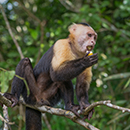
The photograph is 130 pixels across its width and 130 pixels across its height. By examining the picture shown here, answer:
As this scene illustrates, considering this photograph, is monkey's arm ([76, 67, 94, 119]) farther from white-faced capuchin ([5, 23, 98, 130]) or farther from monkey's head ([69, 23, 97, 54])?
monkey's head ([69, 23, 97, 54])

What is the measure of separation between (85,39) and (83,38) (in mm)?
55

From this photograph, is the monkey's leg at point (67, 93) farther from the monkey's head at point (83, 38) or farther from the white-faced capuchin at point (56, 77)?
the monkey's head at point (83, 38)

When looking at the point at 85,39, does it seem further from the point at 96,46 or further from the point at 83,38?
the point at 96,46

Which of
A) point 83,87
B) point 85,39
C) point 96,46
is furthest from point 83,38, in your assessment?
point 96,46

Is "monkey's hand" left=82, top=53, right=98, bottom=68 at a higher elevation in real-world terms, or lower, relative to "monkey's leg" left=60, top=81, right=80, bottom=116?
higher

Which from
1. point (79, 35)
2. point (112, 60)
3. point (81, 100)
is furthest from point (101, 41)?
point (81, 100)

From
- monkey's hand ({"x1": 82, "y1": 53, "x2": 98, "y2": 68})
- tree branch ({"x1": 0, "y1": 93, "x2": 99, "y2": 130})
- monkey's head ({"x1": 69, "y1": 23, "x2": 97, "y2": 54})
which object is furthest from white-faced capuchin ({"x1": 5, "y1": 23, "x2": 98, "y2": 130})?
monkey's hand ({"x1": 82, "y1": 53, "x2": 98, "y2": 68})

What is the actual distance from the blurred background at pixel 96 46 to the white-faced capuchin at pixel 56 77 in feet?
1.25

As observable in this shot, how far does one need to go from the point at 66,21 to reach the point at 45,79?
9.11 feet

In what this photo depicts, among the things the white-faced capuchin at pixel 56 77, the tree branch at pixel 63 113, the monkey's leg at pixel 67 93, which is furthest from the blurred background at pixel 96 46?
the monkey's leg at pixel 67 93

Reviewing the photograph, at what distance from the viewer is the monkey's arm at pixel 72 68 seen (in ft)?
13.0

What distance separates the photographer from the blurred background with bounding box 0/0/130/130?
6.32 meters

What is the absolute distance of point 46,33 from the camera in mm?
8047

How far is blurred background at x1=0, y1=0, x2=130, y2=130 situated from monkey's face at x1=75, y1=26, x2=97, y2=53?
1255 mm
